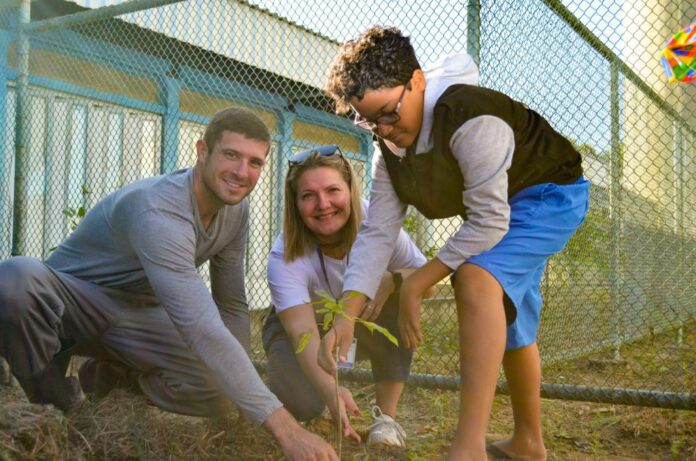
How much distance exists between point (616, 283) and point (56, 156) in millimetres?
4041

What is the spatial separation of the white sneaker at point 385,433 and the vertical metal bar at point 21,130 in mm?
2724

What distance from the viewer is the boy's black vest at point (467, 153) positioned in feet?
7.22

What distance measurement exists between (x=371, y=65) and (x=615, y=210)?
3.43 m

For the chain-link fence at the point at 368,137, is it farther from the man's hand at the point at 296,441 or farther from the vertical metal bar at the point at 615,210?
the man's hand at the point at 296,441

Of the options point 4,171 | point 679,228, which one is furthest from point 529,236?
point 679,228

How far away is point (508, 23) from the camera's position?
3.66m

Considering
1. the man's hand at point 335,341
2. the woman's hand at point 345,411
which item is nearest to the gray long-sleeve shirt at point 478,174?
the man's hand at point 335,341

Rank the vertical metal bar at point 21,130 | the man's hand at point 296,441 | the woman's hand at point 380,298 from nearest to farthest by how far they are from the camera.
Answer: the man's hand at point 296,441 < the woman's hand at point 380,298 < the vertical metal bar at point 21,130

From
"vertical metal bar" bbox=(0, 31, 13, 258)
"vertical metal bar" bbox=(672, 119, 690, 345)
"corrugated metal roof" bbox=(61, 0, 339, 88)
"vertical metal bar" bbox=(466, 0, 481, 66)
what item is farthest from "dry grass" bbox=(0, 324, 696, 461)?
"corrugated metal roof" bbox=(61, 0, 339, 88)

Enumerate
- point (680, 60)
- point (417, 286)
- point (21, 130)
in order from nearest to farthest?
point (417, 286) → point (21, 130) → point (680, 60)

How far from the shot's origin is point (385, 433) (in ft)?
9.15

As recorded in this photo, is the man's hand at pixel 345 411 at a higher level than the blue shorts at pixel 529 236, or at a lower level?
lower

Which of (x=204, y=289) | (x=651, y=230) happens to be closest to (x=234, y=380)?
(x=204, y=289)

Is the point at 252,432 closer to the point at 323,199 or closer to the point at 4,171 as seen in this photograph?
the point at 323,199
